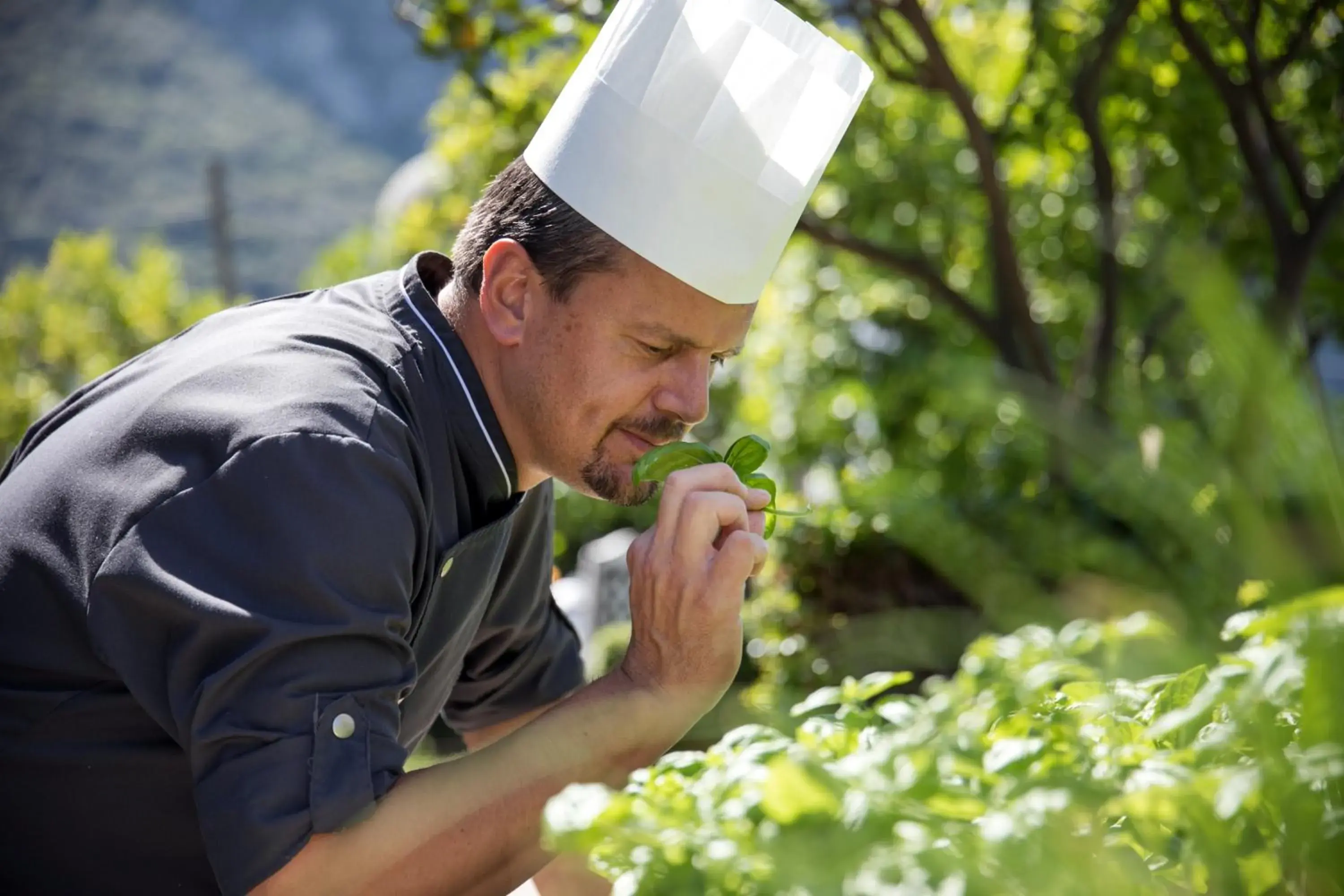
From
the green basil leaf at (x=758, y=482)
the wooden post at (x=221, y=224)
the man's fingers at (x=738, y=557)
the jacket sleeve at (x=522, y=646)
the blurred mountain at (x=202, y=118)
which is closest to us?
the man's fingers at (x=738, y=557)

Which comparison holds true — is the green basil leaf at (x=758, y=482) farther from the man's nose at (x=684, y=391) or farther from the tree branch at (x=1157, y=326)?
the tree branch at (x=1157, y=326)

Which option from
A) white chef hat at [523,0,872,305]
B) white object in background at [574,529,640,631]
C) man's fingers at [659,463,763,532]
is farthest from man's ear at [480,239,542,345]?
white object in background at [574,529,640,631]

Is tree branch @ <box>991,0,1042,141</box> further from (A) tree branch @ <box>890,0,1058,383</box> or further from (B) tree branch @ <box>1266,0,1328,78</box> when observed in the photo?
→ (B) tree branch @ <box>1266,0,1328,78</box>

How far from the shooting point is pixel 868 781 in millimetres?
825

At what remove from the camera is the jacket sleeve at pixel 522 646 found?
2416 mm

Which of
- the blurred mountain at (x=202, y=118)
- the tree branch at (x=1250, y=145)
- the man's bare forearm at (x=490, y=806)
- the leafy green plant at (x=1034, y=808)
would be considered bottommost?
the blurred mountain at (x=202, y=118)

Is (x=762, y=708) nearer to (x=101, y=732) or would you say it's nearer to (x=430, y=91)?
(x=101, y=732)

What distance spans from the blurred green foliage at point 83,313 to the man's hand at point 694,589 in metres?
11.4

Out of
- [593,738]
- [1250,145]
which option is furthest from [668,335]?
[1250,145]

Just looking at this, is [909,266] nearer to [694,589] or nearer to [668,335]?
[668,335]

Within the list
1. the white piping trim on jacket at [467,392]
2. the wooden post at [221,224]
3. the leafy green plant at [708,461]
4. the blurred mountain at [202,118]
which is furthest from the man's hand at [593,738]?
the blurred mountain at [202,118]

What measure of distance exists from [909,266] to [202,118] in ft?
126

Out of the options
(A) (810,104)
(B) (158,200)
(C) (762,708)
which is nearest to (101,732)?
(C) (762,708)

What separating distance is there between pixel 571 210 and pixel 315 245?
30.7m
